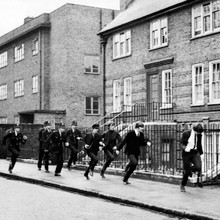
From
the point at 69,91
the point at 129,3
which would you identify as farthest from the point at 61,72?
the point at 129,3

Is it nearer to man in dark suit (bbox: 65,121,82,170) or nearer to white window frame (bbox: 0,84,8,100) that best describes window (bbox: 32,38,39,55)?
white window frame (bbox: 0,84,8,100)

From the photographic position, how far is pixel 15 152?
60.3ft

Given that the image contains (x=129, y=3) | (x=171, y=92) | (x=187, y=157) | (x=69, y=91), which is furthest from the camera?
(x=69, y=91)

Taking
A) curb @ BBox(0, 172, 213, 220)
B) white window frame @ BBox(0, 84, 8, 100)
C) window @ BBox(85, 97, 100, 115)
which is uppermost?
white window frame @ BBox(0, 84, 8, 100)

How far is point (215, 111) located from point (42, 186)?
9.16 meters

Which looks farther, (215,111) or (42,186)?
(215,111)

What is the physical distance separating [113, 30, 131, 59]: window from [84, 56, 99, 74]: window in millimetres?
10379

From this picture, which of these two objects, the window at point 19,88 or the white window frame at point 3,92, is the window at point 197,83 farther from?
the white window frame at point 3,92

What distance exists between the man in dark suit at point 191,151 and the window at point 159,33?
39.0ft

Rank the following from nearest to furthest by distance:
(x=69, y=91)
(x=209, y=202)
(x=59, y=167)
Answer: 1. (x=209, y=202)
2. (x=59, y=167)
3. (x=69, y=91)

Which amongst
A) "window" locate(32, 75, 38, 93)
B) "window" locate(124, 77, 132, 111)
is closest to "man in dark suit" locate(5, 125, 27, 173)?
"window" locate(124, 77, 132, 111)

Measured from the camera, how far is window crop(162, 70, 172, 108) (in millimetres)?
23938

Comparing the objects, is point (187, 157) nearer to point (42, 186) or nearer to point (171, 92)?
point (42, 186)

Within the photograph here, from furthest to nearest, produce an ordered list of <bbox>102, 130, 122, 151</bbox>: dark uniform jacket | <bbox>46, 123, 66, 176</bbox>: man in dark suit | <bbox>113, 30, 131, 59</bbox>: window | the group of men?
<bbox>113, 30, 131, 59</bbox>: window
<bbox>46, 123, 66, 176</bbox>: man in dark suit
<bbox>102, 130, 122, 151</bbox>: dark uniform jacket
the group of men
